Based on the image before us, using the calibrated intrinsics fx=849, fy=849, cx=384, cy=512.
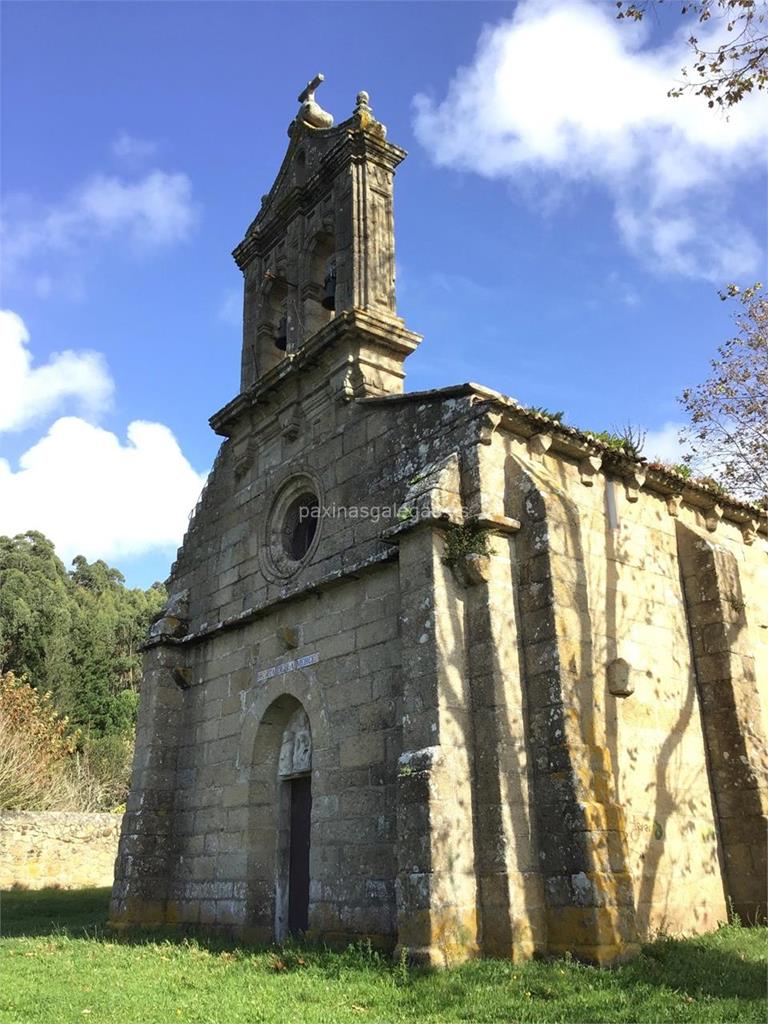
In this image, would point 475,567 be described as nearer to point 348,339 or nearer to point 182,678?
point 348,339

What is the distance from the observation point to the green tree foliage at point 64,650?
36594 mm

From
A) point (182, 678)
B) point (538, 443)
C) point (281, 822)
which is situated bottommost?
point (281, 822)

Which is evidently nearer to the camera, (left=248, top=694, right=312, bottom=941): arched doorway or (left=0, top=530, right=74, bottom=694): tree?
(left=248, top=694, right=312, bottom=941): arched doorway

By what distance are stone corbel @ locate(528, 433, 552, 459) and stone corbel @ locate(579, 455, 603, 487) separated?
72cm

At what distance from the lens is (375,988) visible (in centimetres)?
666

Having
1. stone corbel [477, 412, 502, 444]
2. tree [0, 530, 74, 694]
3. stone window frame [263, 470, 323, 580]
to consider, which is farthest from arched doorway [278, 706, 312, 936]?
tree [0, 530, 74, 694]

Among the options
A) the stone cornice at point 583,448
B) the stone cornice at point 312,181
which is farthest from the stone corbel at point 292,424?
the stone cornice at point 312,181

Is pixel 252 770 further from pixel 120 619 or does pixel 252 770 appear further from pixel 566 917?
pixel 120 619

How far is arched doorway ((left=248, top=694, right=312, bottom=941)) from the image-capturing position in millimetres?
10305

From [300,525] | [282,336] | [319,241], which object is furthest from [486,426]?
[282,336]

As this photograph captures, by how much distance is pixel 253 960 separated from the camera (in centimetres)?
839

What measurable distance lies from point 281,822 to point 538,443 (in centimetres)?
570

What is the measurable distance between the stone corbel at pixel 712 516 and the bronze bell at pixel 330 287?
634cm

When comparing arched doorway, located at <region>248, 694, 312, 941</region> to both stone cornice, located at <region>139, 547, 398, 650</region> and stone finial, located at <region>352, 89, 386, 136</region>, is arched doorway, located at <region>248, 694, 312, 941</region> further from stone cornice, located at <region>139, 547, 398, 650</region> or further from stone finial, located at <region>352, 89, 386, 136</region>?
stone finial, located at <region>352, 89, 386, 136</region>
